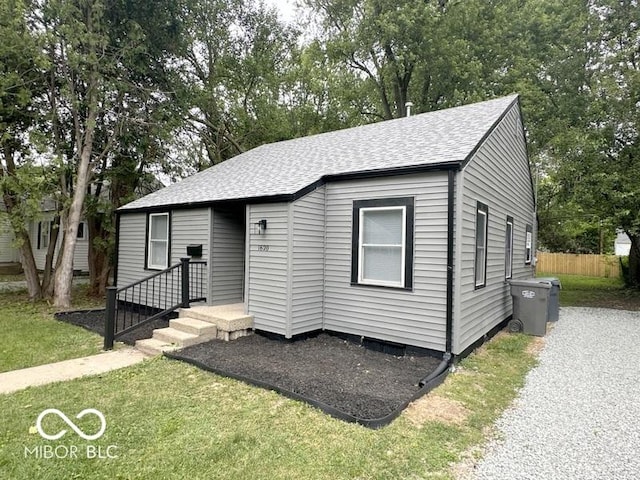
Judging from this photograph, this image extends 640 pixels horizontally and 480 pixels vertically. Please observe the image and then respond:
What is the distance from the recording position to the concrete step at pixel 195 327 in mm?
6172

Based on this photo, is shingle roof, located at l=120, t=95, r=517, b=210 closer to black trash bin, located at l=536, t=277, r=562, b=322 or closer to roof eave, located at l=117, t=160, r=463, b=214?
roof eave, located at l=117, t=160, r=463, b=214

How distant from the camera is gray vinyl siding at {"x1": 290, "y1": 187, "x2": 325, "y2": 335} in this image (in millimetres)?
6180

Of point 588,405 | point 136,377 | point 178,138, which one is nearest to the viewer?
point 588,405

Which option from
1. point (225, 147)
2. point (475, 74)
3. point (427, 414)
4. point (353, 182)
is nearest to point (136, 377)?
point (427, 414)

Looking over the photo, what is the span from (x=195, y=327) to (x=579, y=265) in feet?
75.7

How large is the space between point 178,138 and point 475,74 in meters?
12.3

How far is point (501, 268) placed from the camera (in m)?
7.95

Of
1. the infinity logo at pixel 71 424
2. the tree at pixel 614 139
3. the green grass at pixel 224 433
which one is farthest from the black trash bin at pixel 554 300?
the infinity logo at pixel 71 424

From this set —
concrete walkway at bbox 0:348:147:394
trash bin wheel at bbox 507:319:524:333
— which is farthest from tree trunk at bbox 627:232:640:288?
concrete walkway at bbox 0:348:147:394

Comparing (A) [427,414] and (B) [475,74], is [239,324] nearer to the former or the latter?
(A) [427,414]

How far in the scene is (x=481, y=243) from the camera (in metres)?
6.59

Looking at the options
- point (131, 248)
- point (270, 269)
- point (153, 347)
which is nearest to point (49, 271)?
point (131, 248)

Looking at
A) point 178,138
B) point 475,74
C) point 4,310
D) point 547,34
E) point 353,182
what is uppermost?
point 547,34

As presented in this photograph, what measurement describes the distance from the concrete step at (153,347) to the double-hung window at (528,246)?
939 centimetres
